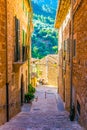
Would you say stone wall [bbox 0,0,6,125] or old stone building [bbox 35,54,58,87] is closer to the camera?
stone wall [bbox 0,0,6,125]

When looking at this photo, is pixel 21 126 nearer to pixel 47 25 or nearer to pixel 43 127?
pixel 43 127

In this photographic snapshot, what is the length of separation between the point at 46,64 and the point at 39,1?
207 feet

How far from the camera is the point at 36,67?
50.4m

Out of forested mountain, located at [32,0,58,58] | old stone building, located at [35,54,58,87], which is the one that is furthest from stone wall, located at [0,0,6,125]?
forested mountain, located at [32,0,58,58]

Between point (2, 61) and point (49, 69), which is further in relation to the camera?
point (49, 69)

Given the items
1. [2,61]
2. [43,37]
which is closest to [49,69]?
[43,37]

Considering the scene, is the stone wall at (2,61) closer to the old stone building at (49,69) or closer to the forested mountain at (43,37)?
the old stone building at (49,69)

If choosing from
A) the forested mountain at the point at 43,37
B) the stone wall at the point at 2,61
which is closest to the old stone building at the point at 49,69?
the forested mountain at the point at 43,37

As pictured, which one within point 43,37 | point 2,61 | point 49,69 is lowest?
point 2,61

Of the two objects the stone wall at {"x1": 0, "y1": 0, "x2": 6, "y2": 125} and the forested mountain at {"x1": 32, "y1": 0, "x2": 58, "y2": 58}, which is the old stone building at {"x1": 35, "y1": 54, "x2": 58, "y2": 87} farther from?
the stone wall at {"x1": 0, "y1": 0, "x2": 6, "y2": 125}

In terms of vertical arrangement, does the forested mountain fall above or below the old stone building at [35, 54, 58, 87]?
above

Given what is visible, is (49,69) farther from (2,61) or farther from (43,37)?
(2,61)

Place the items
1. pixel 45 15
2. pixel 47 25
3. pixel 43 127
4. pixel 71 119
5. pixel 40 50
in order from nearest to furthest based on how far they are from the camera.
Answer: pixel 43 127
pixel 71 119
pixel 40 50
pixel 47 25
pixel 45 15

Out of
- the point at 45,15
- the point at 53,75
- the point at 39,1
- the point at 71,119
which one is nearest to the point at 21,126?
the point at 71,119
